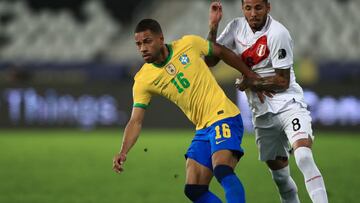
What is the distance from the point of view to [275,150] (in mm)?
7457

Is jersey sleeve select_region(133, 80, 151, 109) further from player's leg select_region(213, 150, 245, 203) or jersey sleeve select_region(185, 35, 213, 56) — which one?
player's leg select_region(213, 150, 245, 203)

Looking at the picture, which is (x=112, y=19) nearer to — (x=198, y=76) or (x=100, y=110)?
(x=100, y=110)

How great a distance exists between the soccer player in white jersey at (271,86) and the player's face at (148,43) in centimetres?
66

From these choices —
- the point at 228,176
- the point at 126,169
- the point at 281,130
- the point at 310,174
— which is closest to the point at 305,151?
the point at 310,174

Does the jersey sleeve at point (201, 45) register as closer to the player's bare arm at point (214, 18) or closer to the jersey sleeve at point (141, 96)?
the player's bare arm at point (214, 18)

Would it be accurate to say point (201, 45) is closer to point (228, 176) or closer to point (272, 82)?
point (272, 82)

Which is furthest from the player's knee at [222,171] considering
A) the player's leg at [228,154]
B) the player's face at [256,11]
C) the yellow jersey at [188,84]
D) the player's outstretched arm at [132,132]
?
the player's face at [256,11]

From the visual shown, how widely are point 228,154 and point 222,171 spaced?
20 centimetres

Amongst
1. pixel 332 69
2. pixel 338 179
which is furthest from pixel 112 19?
pixel 338 179

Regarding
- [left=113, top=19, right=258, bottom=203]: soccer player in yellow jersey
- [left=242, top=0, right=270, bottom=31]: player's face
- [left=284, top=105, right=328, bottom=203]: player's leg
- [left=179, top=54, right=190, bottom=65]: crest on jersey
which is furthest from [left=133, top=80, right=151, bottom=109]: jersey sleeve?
[left=284, top=105, right=328, bottom=203]: player's leg

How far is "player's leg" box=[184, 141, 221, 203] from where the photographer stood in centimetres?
656

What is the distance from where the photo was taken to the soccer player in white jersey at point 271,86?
22.7 feet

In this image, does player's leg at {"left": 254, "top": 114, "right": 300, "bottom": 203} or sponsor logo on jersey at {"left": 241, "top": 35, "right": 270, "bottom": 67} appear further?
player's leg at {"left": 254, "top": 114, "right": 300, "bottom": 203}

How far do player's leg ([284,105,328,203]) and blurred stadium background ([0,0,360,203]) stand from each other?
6.68 ft
